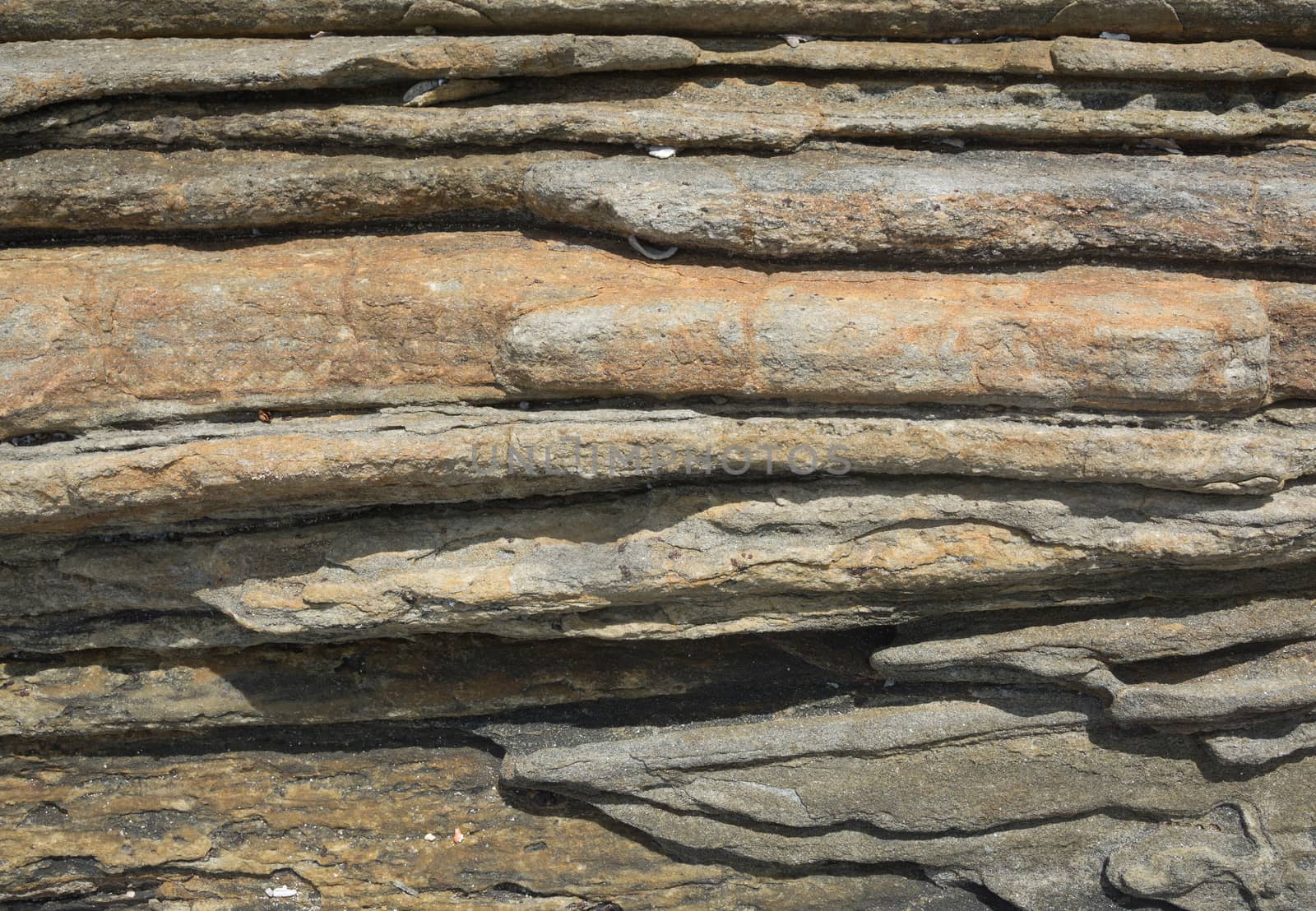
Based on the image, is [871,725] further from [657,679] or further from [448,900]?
[448,900]

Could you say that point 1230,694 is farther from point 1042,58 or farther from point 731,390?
point 1042,58

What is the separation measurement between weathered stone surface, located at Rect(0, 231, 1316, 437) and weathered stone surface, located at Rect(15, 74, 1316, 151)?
317mm

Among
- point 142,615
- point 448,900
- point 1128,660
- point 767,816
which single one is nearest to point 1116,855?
point 1128,660

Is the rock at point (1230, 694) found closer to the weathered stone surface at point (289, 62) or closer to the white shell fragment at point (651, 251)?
the white shell fragment at point (651, 251)

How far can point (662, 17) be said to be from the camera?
317cm

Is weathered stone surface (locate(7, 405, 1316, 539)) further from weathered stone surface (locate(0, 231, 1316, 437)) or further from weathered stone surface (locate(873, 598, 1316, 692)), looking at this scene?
weathered stone surface (locate(873, 598, 1316, 692))

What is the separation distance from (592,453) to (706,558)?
1.49 feet

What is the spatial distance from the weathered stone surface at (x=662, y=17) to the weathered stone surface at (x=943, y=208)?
1.60ft

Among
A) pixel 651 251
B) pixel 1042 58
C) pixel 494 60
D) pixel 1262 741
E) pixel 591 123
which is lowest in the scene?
pixel 1262 741

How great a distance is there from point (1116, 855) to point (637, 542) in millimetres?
1985

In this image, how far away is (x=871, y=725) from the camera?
137 inches

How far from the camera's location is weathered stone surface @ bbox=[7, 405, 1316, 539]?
2.87m

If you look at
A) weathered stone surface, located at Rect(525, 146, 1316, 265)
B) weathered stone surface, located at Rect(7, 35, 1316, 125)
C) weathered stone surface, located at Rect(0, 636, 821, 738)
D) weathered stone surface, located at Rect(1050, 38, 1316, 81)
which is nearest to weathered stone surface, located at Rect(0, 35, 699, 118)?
weathered stone surface, located at Rect(7, 35, 1316, 125)

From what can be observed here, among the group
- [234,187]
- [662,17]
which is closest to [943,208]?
[662,17]
